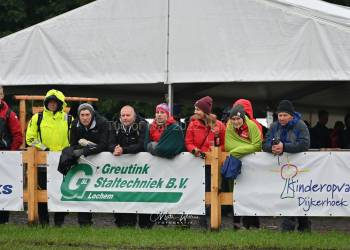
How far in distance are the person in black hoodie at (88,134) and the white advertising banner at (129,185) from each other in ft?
0.50

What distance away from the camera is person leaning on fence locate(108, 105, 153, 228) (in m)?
12.0

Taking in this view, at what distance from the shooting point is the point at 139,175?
11.9 m

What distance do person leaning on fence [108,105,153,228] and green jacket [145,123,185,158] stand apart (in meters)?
0.37

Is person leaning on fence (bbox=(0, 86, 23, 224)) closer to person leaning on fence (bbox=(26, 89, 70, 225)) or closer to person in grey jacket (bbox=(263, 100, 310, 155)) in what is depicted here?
person leaning on fence (bbox=(26, 89, 70, 225))

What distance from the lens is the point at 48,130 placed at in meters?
12.7

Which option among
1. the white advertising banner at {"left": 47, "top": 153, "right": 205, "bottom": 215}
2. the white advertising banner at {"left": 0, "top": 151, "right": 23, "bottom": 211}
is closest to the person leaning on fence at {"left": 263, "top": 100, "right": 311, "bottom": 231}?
the white advertising banner at {"left": 47, "top": 153, "right": 205, "bottom": 215}

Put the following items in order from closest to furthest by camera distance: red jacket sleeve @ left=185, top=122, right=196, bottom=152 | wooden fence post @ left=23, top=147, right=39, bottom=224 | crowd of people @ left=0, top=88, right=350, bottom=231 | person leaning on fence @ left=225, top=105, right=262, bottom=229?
crowd of people @ left=0, top=88, right=350, bottom=231, person leaning on fence @ left=225, top=105, right=262, bottom=229, red jacket sleeve @ left=185, top=122, right=196, bottom=152, wooden fence post @ left=23, top=147, right=39, bottom=224

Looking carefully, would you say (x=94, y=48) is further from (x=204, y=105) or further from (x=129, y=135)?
(x=204, y=105)

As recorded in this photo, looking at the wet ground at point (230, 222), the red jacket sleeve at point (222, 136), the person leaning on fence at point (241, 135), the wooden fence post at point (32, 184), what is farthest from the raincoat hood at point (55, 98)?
the person leaning on fence at point (241, 135)

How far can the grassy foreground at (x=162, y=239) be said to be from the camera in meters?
10.2

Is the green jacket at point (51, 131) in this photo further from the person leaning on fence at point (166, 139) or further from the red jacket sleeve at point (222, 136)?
the red jacket sleeve at point (222, 136)

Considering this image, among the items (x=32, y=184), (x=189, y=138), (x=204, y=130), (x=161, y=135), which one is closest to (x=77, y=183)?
(x=32, y=184)

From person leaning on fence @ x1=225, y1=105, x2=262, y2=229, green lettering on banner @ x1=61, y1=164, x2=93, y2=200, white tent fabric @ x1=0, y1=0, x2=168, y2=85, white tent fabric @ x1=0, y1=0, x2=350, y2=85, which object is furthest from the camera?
white tent fabric @ x1=0, y1=0, x2=168, y2=85

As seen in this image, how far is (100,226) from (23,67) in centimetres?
343
